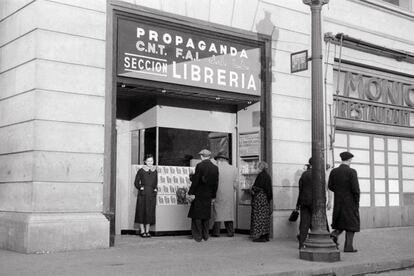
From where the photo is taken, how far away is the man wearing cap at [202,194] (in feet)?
35.8

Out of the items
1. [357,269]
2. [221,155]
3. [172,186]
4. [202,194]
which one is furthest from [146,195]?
[357,269]

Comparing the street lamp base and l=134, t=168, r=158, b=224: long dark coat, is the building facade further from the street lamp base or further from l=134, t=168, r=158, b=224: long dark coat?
the street lamp base

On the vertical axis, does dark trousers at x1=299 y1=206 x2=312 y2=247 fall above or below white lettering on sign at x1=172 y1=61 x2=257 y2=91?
below

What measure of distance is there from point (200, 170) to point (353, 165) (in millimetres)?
5195

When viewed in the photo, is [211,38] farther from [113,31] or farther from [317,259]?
[317,259]

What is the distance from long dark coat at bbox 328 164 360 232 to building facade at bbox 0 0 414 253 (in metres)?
2.42

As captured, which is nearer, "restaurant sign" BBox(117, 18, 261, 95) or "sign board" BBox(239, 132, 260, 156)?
"restaurant sign" BBox(117, 18, 261, 95)

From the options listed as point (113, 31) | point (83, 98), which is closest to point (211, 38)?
point (113, 31)

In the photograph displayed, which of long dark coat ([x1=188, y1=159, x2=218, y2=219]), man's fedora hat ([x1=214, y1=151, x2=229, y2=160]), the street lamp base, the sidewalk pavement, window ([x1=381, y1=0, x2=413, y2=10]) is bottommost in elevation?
the sidewalk pavement

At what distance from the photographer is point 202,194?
1099 centimetres

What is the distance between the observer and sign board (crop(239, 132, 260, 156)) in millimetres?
12273

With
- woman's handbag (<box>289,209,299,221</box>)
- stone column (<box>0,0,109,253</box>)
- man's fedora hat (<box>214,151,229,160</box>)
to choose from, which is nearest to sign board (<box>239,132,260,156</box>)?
man's fedora hat (<box>214,151,229,160</box>)

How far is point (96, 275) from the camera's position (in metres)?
6.76

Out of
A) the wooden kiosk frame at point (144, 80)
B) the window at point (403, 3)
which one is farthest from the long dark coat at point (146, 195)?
the window at point (403, 3)
